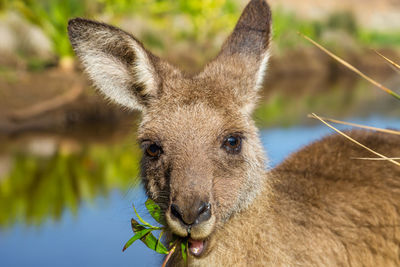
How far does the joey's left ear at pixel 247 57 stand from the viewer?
449 centimetres

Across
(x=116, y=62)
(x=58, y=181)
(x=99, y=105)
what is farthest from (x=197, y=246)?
(x=99, y=105)

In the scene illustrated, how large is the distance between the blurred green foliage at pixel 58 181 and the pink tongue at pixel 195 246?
14.8 feet

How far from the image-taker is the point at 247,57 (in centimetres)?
467

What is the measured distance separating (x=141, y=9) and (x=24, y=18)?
15.8 feet

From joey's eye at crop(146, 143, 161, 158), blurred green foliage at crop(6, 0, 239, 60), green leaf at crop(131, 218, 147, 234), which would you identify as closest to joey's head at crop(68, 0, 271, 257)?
joey's eye at crop(146, 143, 161, 158)

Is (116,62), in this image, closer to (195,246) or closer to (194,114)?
(194,114)

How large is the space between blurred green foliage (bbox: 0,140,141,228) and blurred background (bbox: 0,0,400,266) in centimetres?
2

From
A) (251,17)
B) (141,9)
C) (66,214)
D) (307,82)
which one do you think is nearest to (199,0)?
(141,9)

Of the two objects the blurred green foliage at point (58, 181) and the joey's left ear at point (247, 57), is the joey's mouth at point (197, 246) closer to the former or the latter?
the joey's left ear at point (247, 57)

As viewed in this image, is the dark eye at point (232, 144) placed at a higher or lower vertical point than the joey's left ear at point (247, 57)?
lower

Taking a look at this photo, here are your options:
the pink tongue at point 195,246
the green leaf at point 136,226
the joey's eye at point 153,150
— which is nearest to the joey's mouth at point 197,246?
the pink tongue at point 195,246

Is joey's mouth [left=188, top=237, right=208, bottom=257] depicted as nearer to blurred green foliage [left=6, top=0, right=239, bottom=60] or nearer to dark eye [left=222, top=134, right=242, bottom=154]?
dark eye [left=222, top=134, right=242, bottom=154]

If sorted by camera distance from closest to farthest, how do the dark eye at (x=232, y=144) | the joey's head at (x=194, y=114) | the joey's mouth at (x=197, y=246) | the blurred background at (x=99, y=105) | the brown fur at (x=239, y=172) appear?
the joey's head at (x=194, y=114), the joey's mouth at (x=197, y=246), the brown fur at (x=239, y=172), the dark eye at (x=232, y=144), the blurred background at (x=99, y=105)

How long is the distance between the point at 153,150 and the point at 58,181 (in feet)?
21.5
